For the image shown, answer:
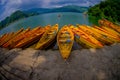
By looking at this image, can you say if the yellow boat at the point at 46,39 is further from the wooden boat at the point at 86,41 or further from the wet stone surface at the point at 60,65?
the wooden boat at the point at 86,41

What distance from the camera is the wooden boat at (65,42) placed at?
8.07 meters

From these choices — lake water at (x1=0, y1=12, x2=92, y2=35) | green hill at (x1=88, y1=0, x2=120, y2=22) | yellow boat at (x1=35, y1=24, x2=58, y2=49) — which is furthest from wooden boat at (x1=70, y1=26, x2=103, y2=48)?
green hill at (x1=88, y1=0, x2=120, y2=22)

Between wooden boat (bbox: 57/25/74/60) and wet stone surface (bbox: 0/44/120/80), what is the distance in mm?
175

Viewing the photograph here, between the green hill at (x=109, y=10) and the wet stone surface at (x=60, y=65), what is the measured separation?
94.9 feet

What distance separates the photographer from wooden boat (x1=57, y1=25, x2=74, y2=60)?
8070mm

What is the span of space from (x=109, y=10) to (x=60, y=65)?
108ft

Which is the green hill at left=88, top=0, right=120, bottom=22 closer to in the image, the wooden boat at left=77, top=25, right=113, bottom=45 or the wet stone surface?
the wooden boat at left=77, top=25, right=113, bottom=45

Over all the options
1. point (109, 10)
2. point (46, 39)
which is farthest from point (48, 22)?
point (46, 39)

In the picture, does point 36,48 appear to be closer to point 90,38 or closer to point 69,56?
point 69,56

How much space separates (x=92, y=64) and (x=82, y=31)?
2.99 m

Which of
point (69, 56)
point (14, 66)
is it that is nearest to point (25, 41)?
point (14, 66)

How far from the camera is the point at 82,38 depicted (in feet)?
30.7

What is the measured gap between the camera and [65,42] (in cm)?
879

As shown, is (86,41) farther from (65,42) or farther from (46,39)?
(46,39)
